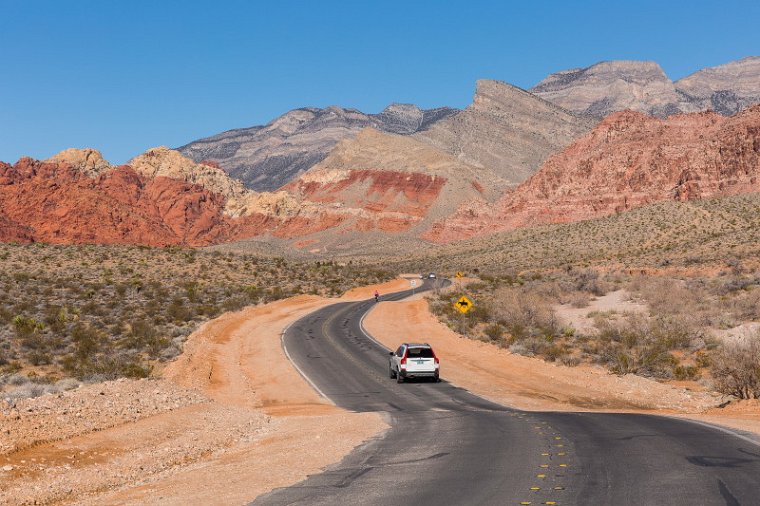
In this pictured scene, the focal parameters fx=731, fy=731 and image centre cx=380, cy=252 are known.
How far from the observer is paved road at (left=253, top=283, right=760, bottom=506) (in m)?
9.85

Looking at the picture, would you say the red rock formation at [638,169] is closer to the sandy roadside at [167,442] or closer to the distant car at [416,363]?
the distant car at [416,363]

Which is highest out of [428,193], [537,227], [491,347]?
[428,193]

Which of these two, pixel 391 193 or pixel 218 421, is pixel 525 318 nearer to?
pixel 218 421

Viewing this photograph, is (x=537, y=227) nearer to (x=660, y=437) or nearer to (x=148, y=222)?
(x=148, y=222)

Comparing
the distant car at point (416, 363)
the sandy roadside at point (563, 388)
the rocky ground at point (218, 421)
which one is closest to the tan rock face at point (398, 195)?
the sandy roadside at point (563, 388)

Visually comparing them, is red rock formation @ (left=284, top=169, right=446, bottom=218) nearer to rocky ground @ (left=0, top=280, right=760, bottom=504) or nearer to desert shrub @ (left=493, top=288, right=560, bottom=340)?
desert shrub @ (left=493, top=288, right=560, bottom=340)

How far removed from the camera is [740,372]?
2231 centimetres

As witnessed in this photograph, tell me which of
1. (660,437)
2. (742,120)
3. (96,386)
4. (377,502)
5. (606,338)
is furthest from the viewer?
(742,120)

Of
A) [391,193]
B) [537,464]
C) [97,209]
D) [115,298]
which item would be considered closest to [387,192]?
[391,193]

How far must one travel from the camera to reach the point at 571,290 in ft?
184

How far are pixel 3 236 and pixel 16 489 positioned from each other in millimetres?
124833

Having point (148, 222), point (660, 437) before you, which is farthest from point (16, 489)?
point (148, 222)

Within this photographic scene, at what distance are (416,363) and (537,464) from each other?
16054 mm

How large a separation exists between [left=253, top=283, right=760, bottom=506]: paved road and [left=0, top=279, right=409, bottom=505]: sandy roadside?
37.6 inches
